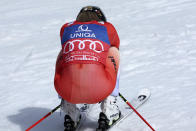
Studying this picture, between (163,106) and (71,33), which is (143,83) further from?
(71,33)

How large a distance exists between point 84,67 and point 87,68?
30 mm

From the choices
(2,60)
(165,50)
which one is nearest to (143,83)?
(165,50)

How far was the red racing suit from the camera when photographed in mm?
3699

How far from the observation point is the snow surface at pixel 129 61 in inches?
193

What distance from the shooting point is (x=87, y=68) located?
3713 mm

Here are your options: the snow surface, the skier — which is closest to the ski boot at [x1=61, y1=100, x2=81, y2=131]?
the skier

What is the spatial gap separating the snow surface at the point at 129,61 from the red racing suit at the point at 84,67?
842mm

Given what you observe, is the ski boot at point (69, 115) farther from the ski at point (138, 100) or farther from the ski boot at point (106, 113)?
the ski at point (138, 100)

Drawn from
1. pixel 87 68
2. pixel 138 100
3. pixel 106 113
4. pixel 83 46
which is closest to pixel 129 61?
pixel 138 100

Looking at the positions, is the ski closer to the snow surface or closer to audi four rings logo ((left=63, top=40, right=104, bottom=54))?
the snow surface

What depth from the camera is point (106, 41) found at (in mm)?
3992

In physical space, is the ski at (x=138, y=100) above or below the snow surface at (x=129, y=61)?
above

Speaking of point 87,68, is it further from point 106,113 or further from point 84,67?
point 106,113

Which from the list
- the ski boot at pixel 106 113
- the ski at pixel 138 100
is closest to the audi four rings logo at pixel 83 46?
the ski boot at pixel 106 113
